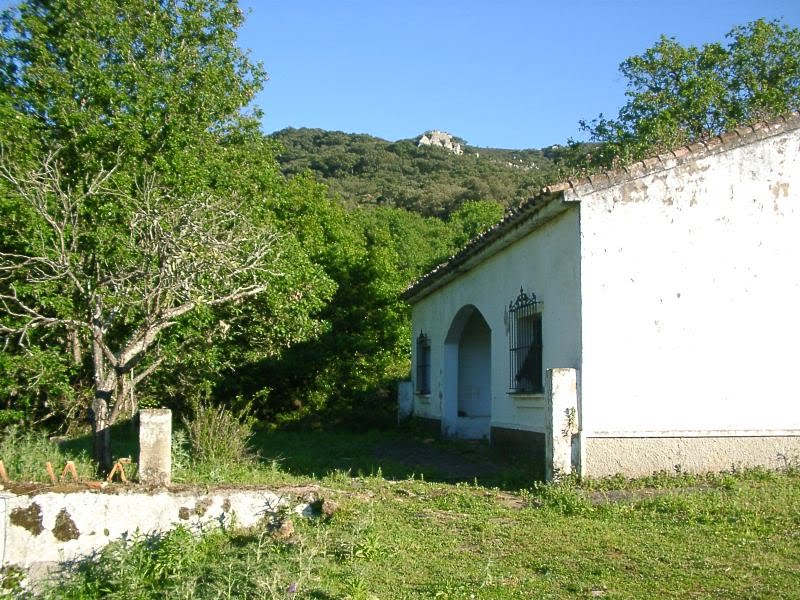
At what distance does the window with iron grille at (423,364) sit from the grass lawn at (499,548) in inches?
344

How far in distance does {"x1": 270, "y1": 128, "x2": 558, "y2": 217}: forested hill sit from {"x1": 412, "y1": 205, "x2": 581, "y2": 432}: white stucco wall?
110 ft

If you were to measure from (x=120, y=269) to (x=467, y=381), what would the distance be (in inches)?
335

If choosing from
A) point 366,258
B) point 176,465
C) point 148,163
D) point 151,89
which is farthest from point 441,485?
point 366,258

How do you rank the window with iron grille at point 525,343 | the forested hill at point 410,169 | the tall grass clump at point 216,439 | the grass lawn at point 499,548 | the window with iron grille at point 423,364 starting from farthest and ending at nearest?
the forested hill at point 410,169 → the window with iron grille at point 423,364 → the window with iron grille at point 525,343 → the tall grass clump at point 216,439 → the grass lawn at point 499,548

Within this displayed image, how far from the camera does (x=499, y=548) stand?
22.3ft

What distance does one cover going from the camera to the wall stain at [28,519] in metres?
7.45

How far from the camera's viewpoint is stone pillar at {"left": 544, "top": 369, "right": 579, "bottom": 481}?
9.04 metres

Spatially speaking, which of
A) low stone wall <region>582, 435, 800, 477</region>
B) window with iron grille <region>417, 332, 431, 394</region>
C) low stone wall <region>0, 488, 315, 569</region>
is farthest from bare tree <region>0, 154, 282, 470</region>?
window with iron grille <region>417, 332, 431, 394</region>

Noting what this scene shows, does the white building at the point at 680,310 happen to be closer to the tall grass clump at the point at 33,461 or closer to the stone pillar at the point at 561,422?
the stone pillar at the point at 561,422

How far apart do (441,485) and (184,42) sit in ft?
35.8

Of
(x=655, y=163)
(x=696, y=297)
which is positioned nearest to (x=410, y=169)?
(x=655, y=163)

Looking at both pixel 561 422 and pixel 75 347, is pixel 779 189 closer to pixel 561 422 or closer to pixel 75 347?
pixel 561 422

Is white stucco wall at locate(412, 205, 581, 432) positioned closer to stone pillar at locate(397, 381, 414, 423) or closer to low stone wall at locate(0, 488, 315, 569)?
stone pillar at locate(397, 381, 414, 423)

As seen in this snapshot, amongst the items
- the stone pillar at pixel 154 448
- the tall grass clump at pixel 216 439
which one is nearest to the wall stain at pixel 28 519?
the stone pillar at pixel 154 448
